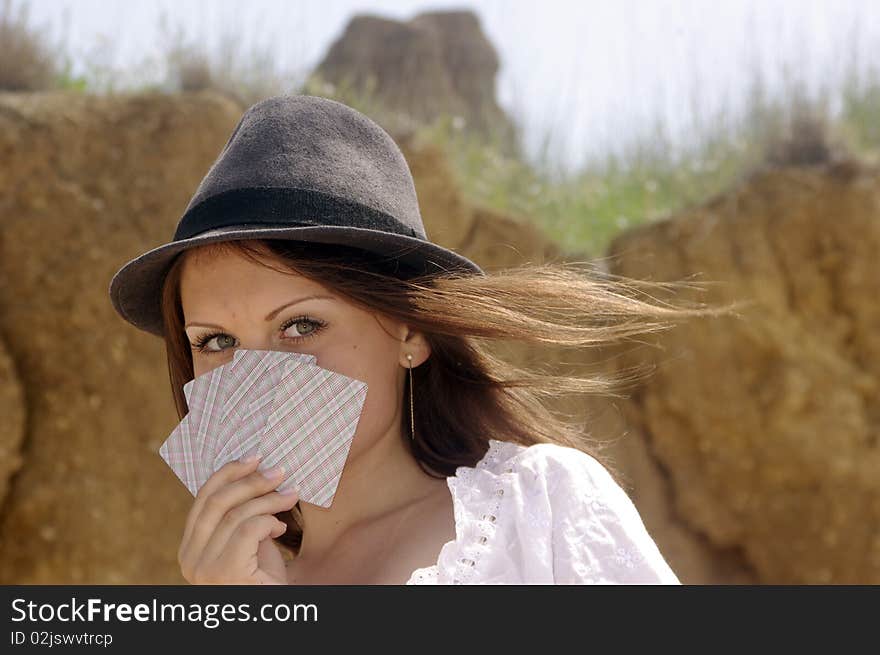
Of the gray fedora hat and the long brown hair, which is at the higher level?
the gray fedora hat

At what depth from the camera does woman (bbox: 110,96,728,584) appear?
1928 mm

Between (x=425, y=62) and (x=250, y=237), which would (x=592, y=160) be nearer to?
(x=425, y=62)

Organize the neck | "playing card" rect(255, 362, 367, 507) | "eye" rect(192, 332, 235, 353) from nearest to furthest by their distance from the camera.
→ "playing card" rect(255, 362, 367, 507) → "eye" rect(192, 332, 235, 353) → the neck

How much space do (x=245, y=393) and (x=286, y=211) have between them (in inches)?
14.4

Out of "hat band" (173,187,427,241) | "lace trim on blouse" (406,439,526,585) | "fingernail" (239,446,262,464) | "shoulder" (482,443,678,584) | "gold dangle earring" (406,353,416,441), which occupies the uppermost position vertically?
"hat band" (173,187,427,241)

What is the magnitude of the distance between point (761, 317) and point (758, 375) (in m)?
0.32

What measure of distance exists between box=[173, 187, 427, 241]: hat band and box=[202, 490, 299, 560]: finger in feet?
1.74

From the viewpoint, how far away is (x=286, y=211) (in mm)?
2117

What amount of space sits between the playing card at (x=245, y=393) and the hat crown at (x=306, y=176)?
0.89 ft

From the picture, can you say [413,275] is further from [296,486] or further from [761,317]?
[761,317]

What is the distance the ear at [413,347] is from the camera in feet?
7.83

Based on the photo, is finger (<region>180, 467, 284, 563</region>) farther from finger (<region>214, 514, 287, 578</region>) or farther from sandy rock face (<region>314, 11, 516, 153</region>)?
sandy rock face (<region>314, 11, 516, 153</region>)

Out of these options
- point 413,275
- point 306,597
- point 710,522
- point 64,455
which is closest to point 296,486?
point 306,597

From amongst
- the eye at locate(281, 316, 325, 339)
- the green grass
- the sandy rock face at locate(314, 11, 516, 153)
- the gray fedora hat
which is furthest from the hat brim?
the sandy rock face at locate(314, 11, 516, 153)
